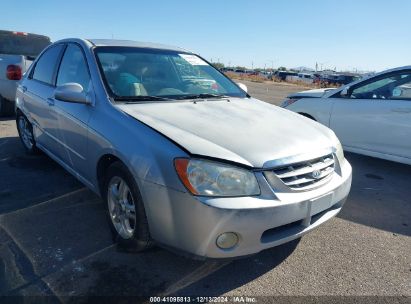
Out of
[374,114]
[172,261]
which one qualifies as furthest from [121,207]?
[374,114]

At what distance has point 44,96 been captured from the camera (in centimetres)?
407

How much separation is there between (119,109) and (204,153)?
915 millimetres

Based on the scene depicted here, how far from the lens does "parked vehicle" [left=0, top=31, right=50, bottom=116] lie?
24.1ft

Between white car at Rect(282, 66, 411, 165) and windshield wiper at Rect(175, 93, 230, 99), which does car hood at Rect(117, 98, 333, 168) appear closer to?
windshield wiper at Rect(175, 93, 230, 99)

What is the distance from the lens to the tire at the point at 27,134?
4946 mm

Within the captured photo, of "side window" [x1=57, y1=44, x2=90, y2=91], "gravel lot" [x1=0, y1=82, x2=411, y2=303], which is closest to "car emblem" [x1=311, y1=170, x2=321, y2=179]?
"gravel lot" [x1=0, y1=82, x2=411, y2=303]

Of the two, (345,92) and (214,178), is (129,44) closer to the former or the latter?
(214,178)

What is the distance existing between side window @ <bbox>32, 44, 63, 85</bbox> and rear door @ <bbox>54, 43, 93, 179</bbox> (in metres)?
0.24

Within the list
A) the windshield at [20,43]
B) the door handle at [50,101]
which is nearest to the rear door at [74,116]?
the door handle at [50,101]

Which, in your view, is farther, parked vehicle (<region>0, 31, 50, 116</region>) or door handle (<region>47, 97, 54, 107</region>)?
parked vehicle (<region>0, 31, 50, 116</region>)

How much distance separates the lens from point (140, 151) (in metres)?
2.45

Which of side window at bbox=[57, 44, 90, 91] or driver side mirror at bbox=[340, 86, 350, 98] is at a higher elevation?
side window at bbox=[57, 44, 90, 91]

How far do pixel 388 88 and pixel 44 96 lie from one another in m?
4.50

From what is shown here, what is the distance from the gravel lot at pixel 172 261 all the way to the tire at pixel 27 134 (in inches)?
46.4
